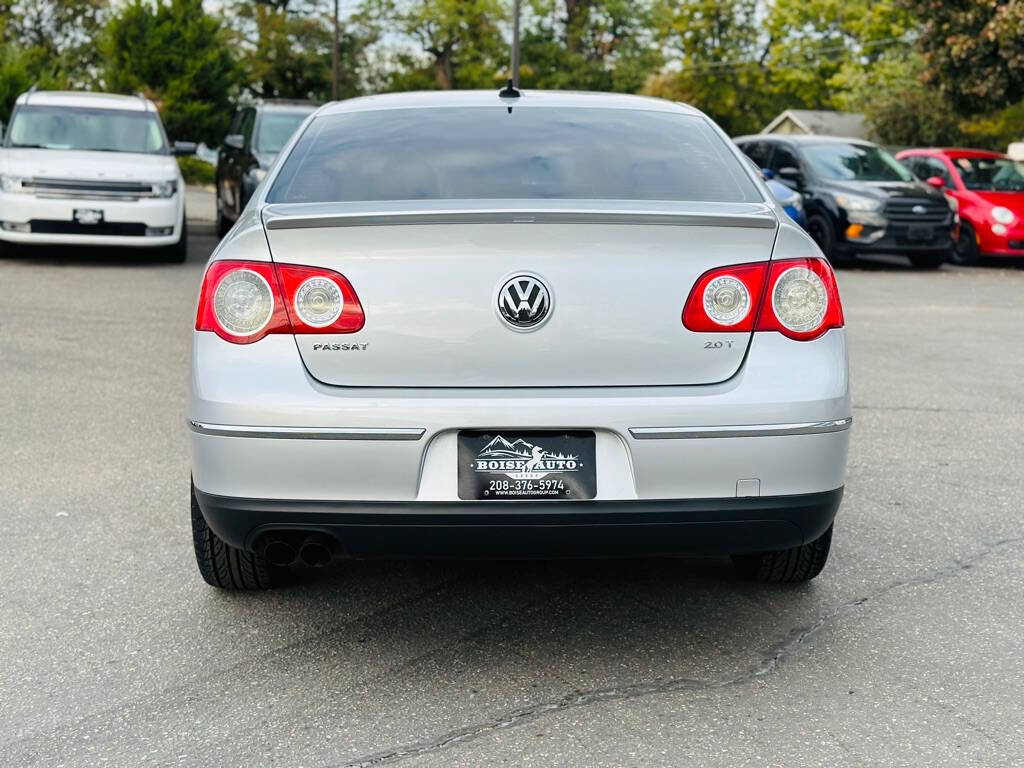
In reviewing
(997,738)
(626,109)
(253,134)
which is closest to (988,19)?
(253,134)

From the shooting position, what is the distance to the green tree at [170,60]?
125ft

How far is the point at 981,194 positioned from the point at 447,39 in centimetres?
5382

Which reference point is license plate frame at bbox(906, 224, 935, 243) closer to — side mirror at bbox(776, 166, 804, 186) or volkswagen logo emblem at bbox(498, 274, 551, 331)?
side mirror at bbox(776, 166, 804, 186)

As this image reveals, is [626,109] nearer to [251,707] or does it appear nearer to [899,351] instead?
[251,707]

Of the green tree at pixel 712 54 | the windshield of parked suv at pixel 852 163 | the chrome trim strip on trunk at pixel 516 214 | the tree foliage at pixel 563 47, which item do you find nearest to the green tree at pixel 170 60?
the tree foliage at pixel 563 47

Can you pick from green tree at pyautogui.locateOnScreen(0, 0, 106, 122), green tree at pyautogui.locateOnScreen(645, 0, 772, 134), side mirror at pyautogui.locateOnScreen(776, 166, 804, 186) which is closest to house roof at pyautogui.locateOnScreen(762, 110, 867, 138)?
green tree at pyautogui.locateOnScreen(645, 0, 772, 134)

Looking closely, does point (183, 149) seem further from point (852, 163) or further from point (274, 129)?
point (852, 163)

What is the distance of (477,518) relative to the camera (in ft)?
11.1

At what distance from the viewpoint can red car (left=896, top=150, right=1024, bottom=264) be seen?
18.0 m

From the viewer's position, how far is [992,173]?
61.9 feet

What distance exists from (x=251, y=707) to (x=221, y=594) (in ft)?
3.10

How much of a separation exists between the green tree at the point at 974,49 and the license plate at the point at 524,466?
19.1 meters

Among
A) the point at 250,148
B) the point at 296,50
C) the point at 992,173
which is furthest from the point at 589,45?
the point at 250,148

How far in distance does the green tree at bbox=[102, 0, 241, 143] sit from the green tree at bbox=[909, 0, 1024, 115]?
2218cm
